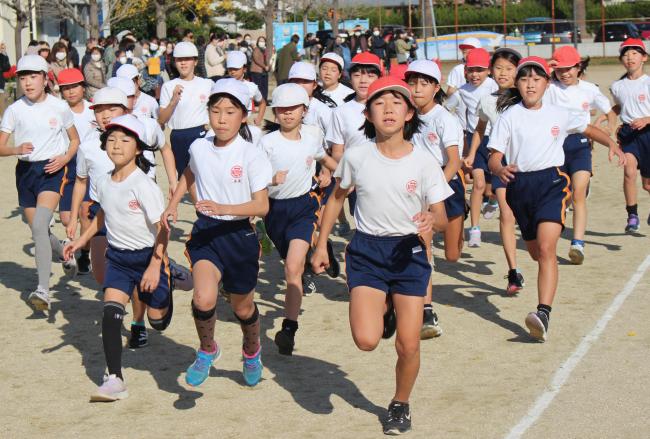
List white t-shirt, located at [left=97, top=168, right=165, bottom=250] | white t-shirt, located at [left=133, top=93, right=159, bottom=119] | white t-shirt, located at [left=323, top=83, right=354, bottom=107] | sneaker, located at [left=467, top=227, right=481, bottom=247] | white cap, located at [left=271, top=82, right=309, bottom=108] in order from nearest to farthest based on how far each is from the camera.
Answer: white t-shirt, located at [left=97, top=168, right=165, bottom=250]
white cap, located at [left=271, top=82, right=309, bottom=108]
white t-shirt, located at [left=323, top=83, right=354, bottom=107]
white t-shirt, located at [left=133, top=93, right=159, bottom=119]
sneaker, located at [left=467, top=227, right=481, bottom=247]

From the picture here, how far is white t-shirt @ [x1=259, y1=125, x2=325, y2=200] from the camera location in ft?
28.9

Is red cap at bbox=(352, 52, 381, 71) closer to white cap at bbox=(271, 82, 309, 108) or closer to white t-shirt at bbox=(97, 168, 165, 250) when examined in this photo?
white cap at bbox=(271, 82, 309, 108)

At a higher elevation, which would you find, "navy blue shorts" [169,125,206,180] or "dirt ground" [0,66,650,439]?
"navy blue shorts" [169,125,206,180]

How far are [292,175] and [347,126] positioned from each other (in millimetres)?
1607

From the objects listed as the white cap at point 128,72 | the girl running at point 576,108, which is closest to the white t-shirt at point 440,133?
the girl running at point 576,108

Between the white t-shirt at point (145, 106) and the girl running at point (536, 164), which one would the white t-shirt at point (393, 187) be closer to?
the girl running at point (536, 164)

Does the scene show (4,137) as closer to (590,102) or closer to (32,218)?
(32,218)

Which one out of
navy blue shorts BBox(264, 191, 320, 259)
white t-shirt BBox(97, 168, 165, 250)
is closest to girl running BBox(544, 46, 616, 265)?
navy blue shorts BBox(264, 191, 320, 259)

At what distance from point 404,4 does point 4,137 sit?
195ft

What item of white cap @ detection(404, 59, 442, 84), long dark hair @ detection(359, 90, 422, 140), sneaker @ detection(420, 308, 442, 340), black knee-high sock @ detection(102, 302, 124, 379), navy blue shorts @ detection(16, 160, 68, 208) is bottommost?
sneaker @ detection(420, 308, 442, 340)

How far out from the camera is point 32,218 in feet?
32.6

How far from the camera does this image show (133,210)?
7484 mm

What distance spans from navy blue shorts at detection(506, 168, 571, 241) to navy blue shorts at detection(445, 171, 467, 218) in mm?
Answer: 852

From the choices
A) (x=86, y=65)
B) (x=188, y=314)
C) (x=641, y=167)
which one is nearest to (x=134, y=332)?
(x=188, y=314)
